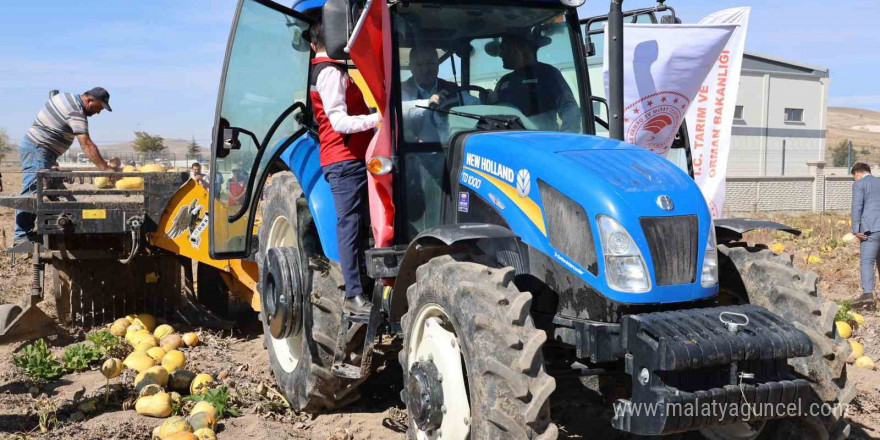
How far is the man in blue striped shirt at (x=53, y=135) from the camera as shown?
9586 mm

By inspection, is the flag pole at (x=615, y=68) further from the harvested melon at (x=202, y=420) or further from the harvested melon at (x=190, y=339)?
the harvested melon at (x=190, y=339)

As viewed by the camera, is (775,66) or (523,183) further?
(775,66)

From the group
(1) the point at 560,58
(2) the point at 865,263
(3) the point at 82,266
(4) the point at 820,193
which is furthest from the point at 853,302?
(4) the point at 820,193

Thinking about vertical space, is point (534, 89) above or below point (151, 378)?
above

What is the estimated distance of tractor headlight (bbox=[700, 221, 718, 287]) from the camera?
14.1 feet

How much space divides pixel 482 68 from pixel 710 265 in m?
1.96

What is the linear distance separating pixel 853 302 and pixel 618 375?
7.56m

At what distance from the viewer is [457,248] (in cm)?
466

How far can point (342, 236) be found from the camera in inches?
215

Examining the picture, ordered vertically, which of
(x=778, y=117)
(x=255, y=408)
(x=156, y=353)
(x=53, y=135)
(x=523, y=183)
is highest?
(x=778, y=117)

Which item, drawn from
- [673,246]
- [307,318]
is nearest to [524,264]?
[673,246]

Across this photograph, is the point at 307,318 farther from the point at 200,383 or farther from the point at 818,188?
the point at 818,188

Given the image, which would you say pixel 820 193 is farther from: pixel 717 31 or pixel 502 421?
pixel 502 421

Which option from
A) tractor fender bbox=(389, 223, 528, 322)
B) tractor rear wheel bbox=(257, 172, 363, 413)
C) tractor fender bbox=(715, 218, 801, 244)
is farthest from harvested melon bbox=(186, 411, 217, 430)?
tractor fender bbox=(715, 218, 801, 244)
